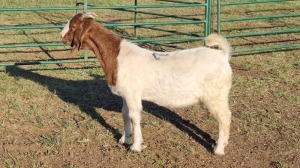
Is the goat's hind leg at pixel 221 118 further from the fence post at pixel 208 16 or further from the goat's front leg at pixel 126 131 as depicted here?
the fence post at pixel 208 16

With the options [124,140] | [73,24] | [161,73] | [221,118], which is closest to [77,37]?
[73,24]

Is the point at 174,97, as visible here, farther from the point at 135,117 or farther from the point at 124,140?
the point at 124,140

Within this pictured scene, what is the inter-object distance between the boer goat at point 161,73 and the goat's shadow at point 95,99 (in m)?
0.60

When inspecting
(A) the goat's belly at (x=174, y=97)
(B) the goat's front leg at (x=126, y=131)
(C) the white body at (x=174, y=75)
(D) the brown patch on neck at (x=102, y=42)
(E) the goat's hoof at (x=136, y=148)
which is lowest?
(E) the goat's hoof at (x=136, y=148)

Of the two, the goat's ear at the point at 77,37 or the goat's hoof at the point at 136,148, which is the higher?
the goat's ear at the point at 77,37

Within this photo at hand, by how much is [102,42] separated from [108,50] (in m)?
0.11

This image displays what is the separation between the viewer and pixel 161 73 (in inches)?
193

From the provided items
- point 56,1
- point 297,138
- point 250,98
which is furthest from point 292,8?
point 297,138

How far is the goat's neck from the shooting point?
5.00 metres

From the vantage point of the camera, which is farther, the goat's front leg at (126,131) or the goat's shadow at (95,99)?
the goat's shadow at (95,99)

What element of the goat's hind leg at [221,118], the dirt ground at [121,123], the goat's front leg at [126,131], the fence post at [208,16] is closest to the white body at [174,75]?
the goat's hind leg at [221,118]

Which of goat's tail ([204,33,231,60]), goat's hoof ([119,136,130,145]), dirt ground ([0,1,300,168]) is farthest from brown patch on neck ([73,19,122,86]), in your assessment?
goat's tail ([204,33,231,60])

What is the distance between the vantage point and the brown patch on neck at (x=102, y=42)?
16.5 feet

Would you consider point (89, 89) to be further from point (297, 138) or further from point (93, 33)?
point (297, 138)
